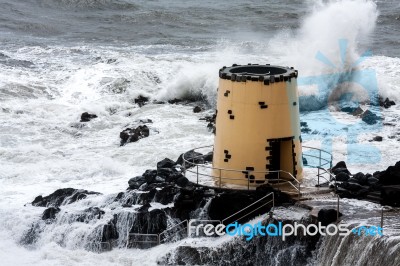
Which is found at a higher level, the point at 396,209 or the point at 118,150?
the point at 396,209

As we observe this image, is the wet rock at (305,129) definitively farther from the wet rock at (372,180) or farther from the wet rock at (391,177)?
the wet rock at (391,177)

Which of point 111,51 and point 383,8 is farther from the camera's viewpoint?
point 383,8

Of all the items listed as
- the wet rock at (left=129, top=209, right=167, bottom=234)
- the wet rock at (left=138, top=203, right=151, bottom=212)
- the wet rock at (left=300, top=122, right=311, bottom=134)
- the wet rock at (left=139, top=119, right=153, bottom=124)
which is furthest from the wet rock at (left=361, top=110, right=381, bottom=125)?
the wet rock at (left=129, top=209, right=167, bottom=234)

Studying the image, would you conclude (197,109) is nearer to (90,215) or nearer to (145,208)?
(90,215)

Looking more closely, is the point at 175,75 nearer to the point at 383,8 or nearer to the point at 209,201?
the point at 209,201

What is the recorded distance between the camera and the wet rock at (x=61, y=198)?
717 inches

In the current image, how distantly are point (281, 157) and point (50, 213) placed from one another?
203 inches

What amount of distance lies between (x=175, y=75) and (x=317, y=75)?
609 cm

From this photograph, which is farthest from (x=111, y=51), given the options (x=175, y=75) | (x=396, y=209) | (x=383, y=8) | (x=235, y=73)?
(x=396, y=209)

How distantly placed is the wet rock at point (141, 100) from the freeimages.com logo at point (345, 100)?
602 cm

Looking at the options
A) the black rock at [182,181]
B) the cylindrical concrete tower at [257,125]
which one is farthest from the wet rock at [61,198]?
the cylindrical concrete tower at [257,125]

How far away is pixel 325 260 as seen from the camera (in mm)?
13594

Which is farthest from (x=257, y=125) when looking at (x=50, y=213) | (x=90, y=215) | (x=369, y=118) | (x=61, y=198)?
(x=369, y=118)

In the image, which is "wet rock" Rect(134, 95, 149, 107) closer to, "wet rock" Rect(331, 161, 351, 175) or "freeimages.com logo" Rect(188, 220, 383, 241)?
"wet rock" Rect(331, 161, 351, 175)
